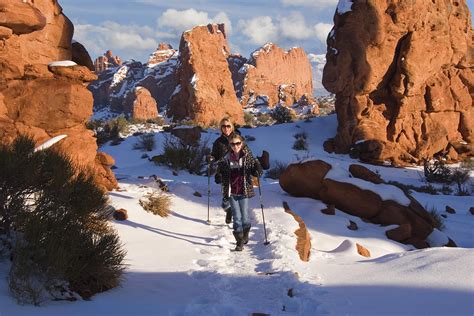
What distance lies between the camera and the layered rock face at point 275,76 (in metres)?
74.2

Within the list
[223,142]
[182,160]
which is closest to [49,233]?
[223,142]

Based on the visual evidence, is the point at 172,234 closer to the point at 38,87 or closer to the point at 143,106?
the point at 38,87

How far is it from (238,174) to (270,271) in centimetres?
165

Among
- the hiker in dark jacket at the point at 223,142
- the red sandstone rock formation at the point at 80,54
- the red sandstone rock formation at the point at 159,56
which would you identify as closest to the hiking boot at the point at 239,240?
the hiker in dark jacket at the point at 223,142

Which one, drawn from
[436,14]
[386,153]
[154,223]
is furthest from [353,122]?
[154,223]

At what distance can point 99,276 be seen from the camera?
394cm

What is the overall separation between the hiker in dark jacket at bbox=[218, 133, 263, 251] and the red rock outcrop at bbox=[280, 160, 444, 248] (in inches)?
Answer: 154

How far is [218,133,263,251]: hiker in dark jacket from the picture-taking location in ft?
20.7

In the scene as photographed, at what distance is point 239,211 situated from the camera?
21.2 ft

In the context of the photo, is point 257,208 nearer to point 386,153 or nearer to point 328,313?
point 328,313

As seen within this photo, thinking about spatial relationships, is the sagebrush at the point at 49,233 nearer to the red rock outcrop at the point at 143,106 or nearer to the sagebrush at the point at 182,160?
the sagebrush at the point at 182,160

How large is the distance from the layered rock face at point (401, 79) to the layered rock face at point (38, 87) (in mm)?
16148

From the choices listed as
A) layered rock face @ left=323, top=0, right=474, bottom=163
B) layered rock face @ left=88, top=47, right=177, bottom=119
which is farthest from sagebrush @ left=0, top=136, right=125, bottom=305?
layered rock face @ left=88, top=47, right=177, bottom=119

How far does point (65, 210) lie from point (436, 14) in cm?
2413
